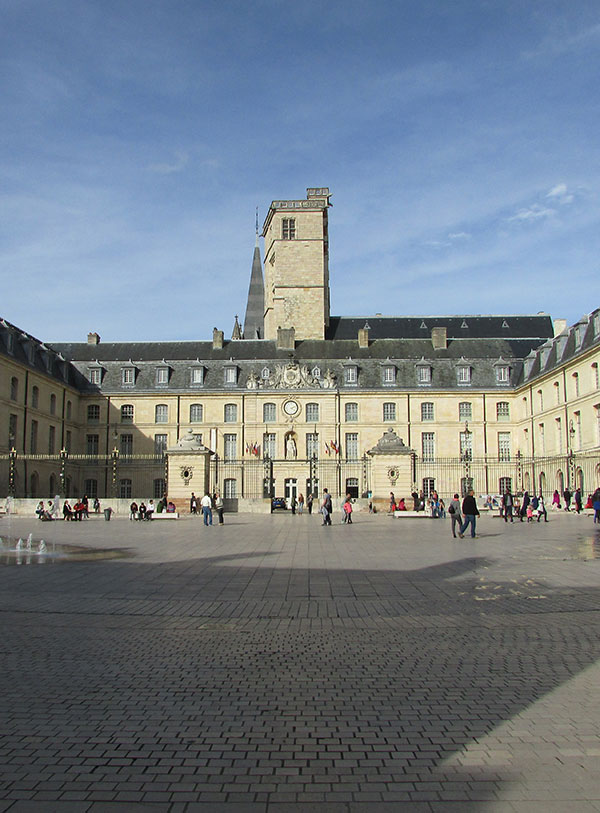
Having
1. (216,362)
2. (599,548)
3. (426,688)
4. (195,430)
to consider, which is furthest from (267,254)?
(426,688)

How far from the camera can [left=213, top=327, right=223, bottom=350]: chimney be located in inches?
2299

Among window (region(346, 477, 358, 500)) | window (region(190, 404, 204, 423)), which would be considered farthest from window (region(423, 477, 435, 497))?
window (region(190, 404, 204, 423))

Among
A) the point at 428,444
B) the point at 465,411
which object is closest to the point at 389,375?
the point at 428,444

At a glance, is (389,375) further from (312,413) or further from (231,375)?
(231,375)

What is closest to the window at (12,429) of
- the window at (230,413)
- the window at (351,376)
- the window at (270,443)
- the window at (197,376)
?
the window at (197,376)

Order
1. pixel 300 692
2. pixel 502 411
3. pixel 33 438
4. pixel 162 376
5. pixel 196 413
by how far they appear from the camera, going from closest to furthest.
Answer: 1. pixel 300 692
2. pixel 33 438
3. pixel 502 411
4. pixel 196 413
5. pixel 162 376

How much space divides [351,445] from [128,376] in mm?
17648

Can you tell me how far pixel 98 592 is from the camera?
10.8 meters

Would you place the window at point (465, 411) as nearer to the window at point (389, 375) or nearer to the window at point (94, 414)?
the window at point (389, 375)

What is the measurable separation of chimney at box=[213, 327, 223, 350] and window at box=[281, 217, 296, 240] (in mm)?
11922

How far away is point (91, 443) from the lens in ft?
183

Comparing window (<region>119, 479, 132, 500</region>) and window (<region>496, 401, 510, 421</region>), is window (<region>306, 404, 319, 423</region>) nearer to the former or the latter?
window (<region>496, 401, 510, 421</region>)

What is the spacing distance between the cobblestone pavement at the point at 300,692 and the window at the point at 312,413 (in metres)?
41.8

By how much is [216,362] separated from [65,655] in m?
50.5
